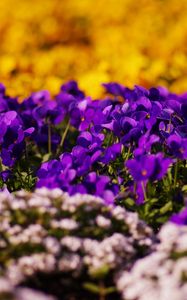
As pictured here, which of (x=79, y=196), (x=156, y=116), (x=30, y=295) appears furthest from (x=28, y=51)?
(x=30, y=295)

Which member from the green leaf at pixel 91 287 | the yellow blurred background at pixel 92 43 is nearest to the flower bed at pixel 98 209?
the green leaf at pixel 91 287

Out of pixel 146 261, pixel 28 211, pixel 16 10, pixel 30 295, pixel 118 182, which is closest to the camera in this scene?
pixel 30 295

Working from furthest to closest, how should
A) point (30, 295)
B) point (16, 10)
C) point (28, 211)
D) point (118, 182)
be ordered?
point (16, 10) → point (118, 182) → point (28, 211) → point (30, 295)

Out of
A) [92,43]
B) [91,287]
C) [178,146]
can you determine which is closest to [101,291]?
[91,287]

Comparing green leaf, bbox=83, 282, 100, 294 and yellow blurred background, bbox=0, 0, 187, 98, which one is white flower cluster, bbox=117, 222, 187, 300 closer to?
green leaf, bbox=83, 282, 100, 294

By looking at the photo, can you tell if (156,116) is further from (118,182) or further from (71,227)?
(71,227)

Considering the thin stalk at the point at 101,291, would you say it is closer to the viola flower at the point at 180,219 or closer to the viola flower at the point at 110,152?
the viola flower at the point at 180,219
